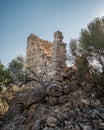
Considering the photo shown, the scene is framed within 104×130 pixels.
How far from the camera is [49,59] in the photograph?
69.3 feet

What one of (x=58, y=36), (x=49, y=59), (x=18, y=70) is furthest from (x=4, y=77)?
(x=58, y=36)

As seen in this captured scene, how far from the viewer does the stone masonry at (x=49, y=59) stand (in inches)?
782

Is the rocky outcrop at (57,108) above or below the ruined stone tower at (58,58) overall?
below

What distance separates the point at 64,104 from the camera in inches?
632

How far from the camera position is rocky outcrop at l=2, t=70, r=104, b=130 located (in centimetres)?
1395

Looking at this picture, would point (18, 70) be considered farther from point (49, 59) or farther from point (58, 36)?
point (58, 36)

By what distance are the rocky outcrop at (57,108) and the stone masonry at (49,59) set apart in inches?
50.3

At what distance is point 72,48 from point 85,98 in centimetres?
573

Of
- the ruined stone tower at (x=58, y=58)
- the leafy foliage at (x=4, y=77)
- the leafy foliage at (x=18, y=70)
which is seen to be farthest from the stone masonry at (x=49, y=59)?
the leafy foliage at (x=4, y=77)

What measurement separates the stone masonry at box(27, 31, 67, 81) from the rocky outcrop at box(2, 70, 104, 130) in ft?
4.19

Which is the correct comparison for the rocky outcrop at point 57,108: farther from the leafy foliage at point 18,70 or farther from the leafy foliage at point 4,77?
the leafy foliage at point 18,70

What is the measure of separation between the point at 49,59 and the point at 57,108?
677 cm


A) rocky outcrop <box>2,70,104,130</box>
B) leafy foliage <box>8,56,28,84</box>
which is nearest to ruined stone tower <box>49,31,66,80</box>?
rocky outcrop <box>2,70,104,130</box>

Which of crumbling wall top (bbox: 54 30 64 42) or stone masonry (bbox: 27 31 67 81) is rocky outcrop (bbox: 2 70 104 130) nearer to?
stone masonry (bbox: 27 31 67 81)
